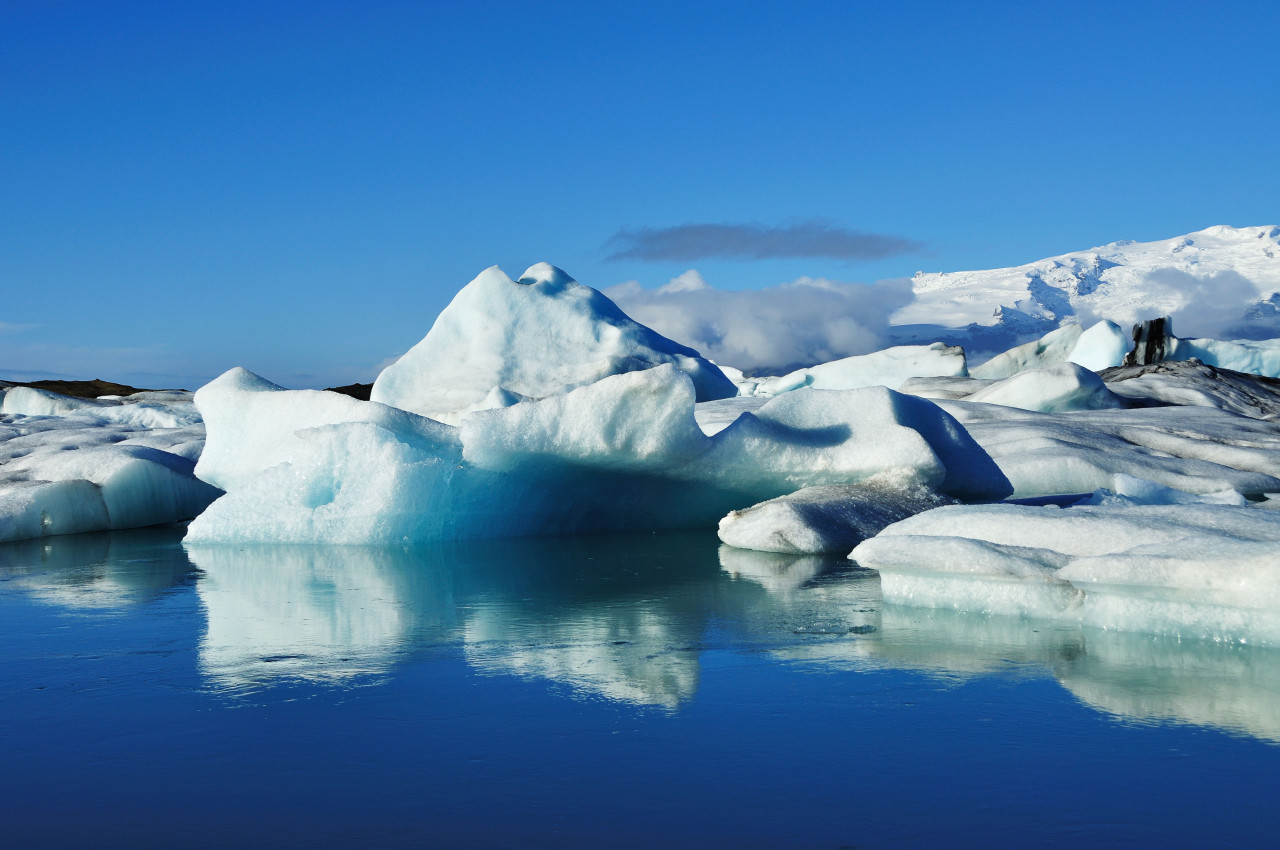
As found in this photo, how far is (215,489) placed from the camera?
33.3 feet

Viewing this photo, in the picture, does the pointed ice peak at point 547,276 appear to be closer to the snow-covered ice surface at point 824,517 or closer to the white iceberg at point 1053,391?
the white iceberg at point 1053,391

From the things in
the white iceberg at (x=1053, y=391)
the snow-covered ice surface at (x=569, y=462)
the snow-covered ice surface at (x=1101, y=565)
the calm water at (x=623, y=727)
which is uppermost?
the white iceberg at (x=1053, y=391)

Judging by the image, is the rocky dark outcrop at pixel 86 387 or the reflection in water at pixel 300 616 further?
the rocky dark outcrop at pixel 86 387

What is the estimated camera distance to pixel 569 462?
670 cm

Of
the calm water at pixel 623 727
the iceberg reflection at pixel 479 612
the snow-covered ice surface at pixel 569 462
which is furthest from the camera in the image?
the snow-covered ice surface at pixel 569 462

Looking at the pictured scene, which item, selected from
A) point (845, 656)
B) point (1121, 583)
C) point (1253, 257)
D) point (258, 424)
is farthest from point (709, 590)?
point (1253, 257)

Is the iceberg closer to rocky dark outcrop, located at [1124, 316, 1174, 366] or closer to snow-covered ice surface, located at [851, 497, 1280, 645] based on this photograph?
rocky dark outcrop, located at [1124, 316, 1174, 366]

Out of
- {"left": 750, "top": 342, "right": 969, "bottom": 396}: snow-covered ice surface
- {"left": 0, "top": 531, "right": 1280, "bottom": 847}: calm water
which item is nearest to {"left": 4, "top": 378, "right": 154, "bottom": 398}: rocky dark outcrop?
{"left": 750, "top": 342, "right": 969, "bottom": 396}: snow-covered ice surface

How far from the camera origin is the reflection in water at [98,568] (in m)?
4.99

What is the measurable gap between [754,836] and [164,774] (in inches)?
50.3

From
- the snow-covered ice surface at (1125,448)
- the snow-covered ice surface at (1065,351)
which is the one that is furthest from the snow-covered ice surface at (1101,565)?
the snow-covered ice surface at (1065,351)

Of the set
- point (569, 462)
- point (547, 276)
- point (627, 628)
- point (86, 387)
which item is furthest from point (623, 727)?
point (86, 387)

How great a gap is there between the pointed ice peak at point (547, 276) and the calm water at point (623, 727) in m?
7.95

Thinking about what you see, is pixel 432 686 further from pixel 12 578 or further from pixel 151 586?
pixel 12 578
